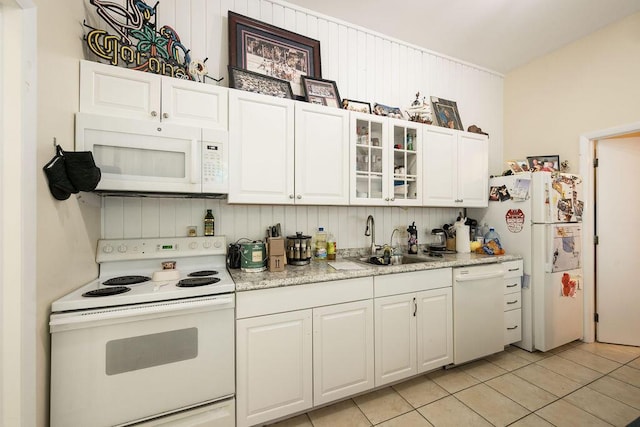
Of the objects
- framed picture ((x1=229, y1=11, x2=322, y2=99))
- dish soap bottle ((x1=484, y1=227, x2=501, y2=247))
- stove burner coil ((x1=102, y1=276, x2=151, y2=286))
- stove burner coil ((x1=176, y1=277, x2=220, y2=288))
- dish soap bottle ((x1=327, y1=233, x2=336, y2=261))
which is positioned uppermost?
framed picture ((x1=229, y1=11, x2=322, y2=99))

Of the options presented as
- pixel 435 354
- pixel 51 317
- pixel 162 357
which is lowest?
pixel 435 354

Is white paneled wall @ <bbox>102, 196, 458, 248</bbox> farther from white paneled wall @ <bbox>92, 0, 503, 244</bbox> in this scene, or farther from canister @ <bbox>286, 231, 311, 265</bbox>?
canister @ <bbox>286, 231, 311, 265</bbox>

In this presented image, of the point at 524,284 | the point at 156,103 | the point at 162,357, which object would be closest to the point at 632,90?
the point at 524,284

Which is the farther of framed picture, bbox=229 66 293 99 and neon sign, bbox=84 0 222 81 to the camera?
framed picture, bbox=229 66 293 99

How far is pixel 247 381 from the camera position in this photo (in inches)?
58.1

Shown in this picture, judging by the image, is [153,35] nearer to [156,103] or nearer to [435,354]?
[156,103]

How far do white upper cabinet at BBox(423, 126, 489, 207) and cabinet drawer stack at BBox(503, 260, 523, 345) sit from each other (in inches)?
27.5

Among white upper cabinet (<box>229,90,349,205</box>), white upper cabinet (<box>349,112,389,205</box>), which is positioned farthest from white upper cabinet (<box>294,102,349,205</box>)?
white upper cabinet (<box>349,112,389,205</box>)

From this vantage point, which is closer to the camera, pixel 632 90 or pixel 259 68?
pixel 259 68

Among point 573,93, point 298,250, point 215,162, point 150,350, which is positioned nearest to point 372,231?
point 298,250

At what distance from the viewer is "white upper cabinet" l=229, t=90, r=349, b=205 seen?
1751 millimetres

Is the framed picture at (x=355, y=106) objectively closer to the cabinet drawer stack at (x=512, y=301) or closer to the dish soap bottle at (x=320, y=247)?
the dish soap bottle at (x=320, y=247)

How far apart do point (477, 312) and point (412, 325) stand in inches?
27.4

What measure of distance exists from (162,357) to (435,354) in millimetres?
1895
